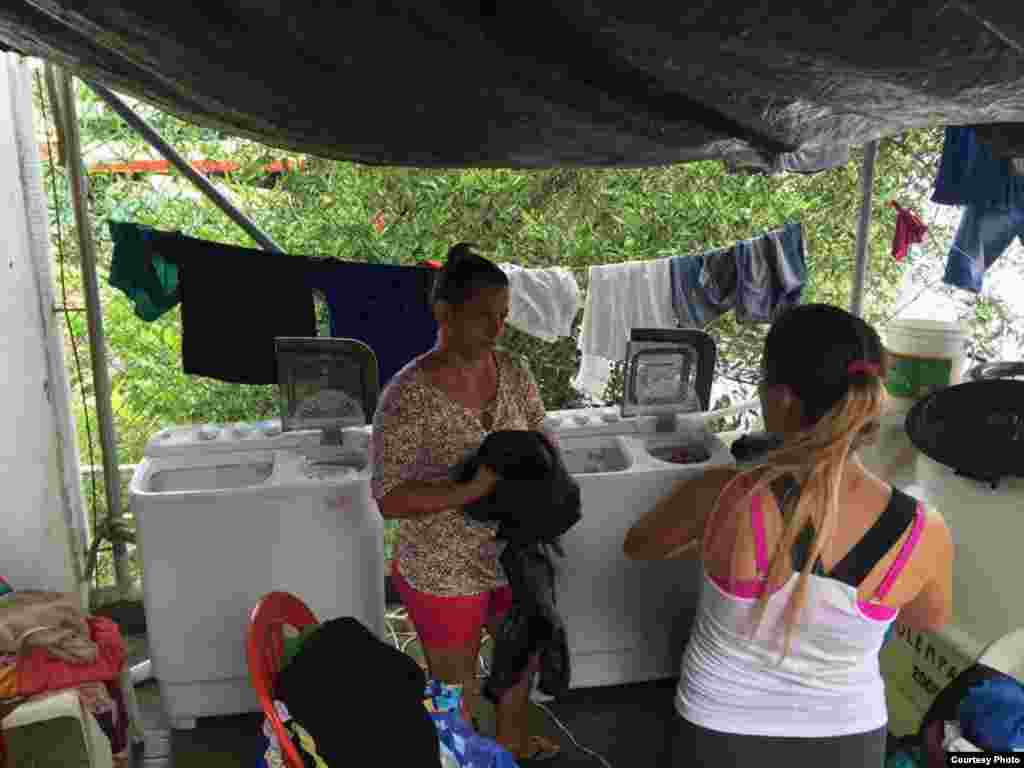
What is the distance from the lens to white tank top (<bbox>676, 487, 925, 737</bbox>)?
127 cm

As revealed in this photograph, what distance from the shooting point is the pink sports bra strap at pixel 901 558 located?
4.08 ft

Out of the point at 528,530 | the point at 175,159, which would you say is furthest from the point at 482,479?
the point at 175,159

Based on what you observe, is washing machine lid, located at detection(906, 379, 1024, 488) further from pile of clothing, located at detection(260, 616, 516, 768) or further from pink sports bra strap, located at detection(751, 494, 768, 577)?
pile of clothing, located at detection(260, 616, 516, 768)

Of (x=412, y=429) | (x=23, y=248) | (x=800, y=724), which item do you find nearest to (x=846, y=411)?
(x=800, y=724)

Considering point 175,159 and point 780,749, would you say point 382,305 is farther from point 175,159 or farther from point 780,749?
point 780,749

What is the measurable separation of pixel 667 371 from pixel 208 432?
1574mm

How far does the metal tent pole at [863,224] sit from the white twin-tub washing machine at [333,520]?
874mm

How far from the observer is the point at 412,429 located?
1.86 metres

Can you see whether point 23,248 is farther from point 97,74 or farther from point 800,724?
point 800,724

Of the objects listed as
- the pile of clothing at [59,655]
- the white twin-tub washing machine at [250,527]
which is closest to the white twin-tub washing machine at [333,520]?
the white twin-tub washing machine at [250,527]

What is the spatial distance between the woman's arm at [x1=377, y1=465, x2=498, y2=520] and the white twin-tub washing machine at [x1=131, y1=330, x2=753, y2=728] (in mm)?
679

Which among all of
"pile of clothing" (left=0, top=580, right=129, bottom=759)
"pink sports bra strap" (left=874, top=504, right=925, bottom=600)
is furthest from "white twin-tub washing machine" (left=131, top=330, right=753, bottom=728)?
"pink sports bra strap" (left=874, top=504, right=925, bottom=600)

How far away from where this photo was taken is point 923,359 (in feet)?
7.84

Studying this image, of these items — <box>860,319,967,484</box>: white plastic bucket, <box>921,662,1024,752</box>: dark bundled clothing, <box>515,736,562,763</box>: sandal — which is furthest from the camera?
<box>515,736,562,763</box>: sandal
